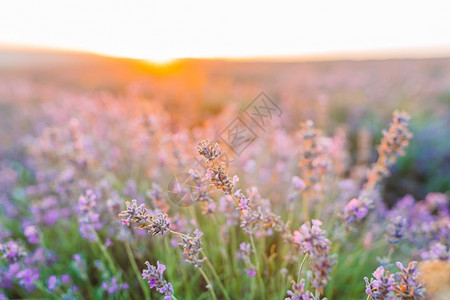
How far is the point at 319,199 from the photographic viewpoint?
7.09 feet

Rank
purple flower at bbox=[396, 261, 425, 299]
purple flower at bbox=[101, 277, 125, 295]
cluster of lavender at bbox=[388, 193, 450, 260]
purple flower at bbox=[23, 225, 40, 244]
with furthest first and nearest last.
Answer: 1. purple flower at bbox=[23, 225, 40, 244]
2. purple flower at bbox=[101, 277, 125, 295]
3. cluster of lavender at bbox=[388, 193, 450, 260]
4. purple flower at bbox=[396, 261, 425, 299]

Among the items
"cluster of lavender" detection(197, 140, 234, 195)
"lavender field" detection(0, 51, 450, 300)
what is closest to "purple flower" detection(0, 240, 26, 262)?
"lavender field" detection(0, 51, 450, 300)

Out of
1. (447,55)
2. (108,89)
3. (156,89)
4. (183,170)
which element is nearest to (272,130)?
(183,170)

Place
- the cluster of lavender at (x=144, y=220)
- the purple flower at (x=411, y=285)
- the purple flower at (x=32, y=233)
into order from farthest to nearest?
the purple flower at (x=32, y=233) < the cluster of lavender at (x=144, y=220) < the purple flower at (x=411, y=285)

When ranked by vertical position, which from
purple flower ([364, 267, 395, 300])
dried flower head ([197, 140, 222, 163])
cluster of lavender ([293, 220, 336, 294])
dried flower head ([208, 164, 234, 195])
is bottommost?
purple flower ([364, 267, 395, 300])

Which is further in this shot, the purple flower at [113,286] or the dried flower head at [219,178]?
the purple flower at [113,286]

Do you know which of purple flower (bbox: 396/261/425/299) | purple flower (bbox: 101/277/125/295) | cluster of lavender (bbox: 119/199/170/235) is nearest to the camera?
purple flower (bbox: 396/261/425/299)

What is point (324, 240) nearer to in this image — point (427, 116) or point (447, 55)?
point (427, 116)

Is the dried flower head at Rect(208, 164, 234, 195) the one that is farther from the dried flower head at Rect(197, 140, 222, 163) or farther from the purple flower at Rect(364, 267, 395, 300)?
the purple flower at Rect(364, 267, 395, 300)

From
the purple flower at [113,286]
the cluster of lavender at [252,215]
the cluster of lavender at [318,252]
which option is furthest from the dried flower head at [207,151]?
the purple flower at [113,286]

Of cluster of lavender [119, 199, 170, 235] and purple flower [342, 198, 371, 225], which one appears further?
purple flower [342, 198, 371, 225]

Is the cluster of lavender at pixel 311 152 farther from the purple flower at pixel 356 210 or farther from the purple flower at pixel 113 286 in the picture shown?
the purple flower at pixel 113 286

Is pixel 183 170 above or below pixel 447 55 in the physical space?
below

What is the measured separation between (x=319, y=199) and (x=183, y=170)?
94 centimetres
